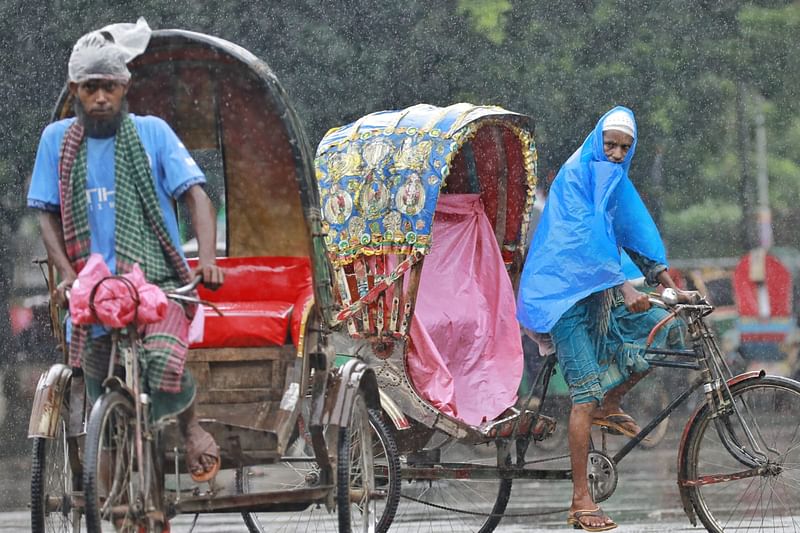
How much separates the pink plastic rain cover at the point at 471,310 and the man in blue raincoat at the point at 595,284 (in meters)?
0.73

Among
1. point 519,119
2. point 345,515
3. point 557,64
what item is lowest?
point 345,515

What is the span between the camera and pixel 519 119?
8.34 metres

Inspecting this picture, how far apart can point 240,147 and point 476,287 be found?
82.4 inches

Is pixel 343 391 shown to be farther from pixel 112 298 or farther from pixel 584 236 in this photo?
pixel 584 236

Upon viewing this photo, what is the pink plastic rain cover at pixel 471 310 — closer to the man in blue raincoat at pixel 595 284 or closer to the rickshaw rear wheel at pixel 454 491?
the rickshaw rear wheel at pixel 454 491

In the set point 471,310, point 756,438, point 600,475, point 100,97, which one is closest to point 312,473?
point 600,475

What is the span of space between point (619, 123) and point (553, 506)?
10.8ft

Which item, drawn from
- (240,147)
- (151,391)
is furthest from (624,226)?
(151,391)

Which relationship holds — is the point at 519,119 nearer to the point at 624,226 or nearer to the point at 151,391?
the point at 624,226

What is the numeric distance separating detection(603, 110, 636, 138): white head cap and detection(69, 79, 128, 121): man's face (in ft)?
8.59

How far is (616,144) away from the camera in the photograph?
7523 millimetres

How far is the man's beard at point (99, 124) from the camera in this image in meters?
5.67

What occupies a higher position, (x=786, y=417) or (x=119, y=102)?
(x=119, y=102)

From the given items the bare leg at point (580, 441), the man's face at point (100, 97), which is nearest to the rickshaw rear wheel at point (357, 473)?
the bare leg at point (580, 441)
